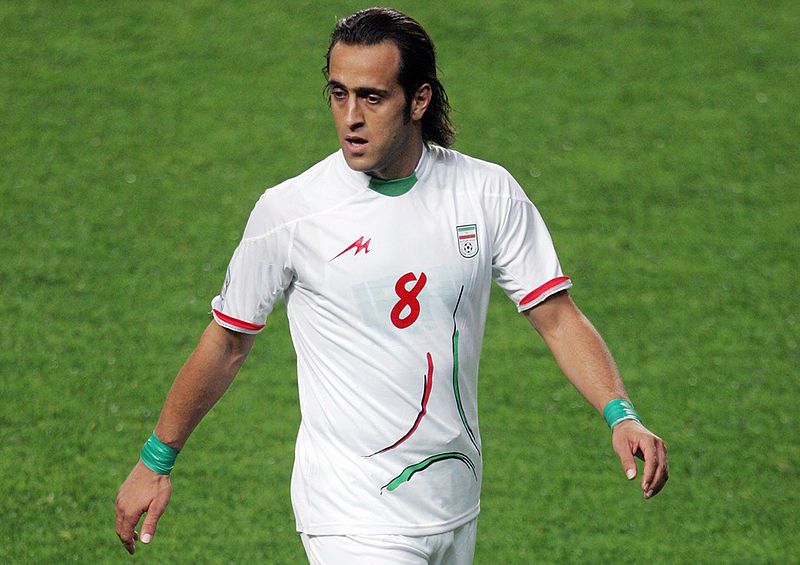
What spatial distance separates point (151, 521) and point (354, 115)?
1122 millimetres

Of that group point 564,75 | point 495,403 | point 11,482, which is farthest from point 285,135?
point 11,482

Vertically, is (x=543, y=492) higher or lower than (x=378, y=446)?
lower

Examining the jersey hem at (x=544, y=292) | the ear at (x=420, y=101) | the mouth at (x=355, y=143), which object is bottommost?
the jersey hem at (x=544, y=292)

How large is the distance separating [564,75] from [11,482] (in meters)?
5.11

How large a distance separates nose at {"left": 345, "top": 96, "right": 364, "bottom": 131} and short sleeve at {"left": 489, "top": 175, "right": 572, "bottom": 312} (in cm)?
40

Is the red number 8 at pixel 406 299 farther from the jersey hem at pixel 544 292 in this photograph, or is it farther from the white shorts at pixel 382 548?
the white shorts at pixel 382 548


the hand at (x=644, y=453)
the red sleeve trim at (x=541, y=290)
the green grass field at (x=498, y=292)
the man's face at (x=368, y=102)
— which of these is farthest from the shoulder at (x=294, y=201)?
the green grass field at (x=498, y=292)

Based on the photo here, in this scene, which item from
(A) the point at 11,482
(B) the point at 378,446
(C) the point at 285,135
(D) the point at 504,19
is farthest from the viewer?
(D) the point at 504,19

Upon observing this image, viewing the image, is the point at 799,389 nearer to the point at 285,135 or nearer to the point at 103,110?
the point at 285,135

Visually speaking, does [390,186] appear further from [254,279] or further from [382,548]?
[382,548]

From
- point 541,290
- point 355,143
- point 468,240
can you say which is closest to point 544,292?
point 541,290

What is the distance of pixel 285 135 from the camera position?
834cm

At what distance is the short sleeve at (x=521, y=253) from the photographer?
3.12 meters

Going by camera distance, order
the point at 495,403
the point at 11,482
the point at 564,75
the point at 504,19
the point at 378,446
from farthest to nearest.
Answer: the point at 504,19 < the point at 564,75 < the point at 495,403 < the point at 11,482 < the point at 378,446
